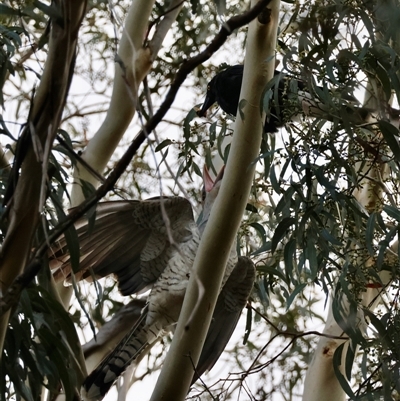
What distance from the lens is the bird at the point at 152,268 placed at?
280 cm

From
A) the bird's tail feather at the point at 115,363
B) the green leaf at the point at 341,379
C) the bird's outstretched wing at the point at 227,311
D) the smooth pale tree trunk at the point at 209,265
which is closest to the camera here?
the smooth pale tree trunk at the point at 209,265

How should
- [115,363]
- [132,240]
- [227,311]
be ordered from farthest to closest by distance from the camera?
Result: [227,311]
[132,240]
[115,363]

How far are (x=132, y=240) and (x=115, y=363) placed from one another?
479 millimetres

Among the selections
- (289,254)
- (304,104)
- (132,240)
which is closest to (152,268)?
(132,240)

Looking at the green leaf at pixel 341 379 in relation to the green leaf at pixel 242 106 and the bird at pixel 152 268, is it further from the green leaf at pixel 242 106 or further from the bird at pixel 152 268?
the green leaf at pixel 242 106

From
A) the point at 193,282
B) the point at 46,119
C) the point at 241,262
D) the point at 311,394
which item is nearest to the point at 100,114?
the point at 241,262

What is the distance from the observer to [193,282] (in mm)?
1951

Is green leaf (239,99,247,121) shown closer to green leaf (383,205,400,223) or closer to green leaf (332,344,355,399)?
green leaf (383,205,400,223)

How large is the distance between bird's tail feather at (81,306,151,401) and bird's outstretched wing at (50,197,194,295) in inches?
6.6

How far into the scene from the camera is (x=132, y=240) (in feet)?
9.65

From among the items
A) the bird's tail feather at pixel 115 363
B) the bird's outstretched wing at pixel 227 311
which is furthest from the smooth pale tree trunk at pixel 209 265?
the bird's outstretched wing at pixel 227 311

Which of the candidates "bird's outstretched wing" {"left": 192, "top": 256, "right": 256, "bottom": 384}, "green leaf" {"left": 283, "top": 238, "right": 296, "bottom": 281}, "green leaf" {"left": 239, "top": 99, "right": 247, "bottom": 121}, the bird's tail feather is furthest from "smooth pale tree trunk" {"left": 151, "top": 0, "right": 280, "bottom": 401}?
"bird's outstretched wing" {"left": 192, "top": 256, "right": 256, "bottom": 384}

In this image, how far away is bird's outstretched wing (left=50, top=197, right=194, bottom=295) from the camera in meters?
2.79

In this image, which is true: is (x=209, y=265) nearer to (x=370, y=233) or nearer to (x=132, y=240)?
(x=370, y=233)
